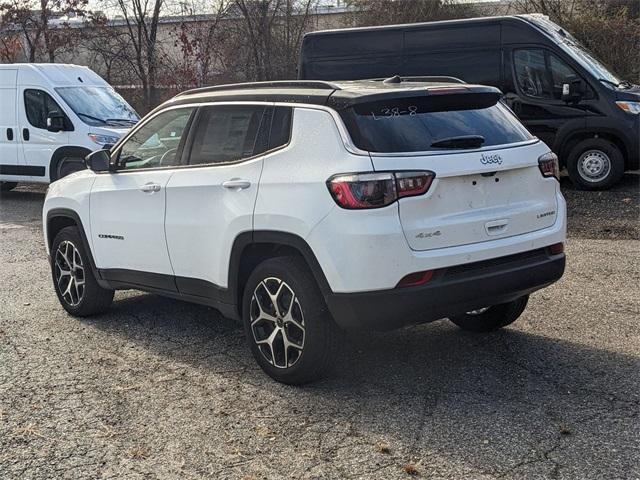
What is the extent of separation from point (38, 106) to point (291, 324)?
10818 millimetres

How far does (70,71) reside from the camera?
47.8 feet

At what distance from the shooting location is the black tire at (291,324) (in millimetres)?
4648

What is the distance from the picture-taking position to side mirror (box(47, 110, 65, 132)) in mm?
13625

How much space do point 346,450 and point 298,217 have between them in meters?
1.34

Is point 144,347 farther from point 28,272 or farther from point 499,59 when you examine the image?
point 499,59

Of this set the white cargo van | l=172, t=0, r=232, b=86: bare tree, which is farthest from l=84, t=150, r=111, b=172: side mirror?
l=172, t=0, r=232, b=86: bare tree

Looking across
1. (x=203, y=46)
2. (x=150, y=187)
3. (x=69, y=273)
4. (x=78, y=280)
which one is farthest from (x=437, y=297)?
(x=203, y=46)

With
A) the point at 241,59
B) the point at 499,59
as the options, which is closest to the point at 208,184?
the point at 499,59

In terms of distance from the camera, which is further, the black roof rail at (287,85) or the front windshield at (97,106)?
the front windshield at (97,106)

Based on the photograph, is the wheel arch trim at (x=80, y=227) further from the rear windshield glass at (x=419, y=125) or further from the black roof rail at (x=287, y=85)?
the rear windshield glass at (x=419, y=125)

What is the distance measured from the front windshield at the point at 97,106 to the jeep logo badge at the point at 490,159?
10.2m

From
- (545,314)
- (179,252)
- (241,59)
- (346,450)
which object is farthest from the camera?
(241,59)

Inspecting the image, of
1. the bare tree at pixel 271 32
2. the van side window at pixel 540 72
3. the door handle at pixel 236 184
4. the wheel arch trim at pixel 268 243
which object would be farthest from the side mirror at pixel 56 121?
the wheel arch trim at pixel 268 243

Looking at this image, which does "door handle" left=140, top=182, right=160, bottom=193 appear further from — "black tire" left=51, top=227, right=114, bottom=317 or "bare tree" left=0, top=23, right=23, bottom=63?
"bare tree" left=0, top=23, right=23, bottom=63
